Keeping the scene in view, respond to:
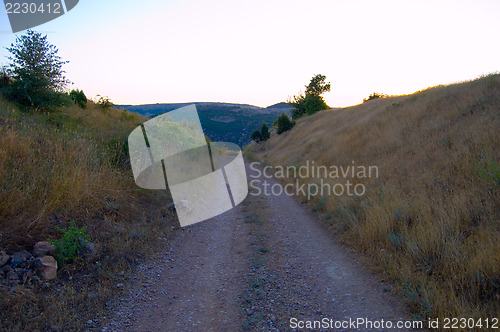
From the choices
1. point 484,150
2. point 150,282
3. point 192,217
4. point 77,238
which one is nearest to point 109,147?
point 192,217

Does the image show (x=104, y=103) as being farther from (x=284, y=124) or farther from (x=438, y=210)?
(x=284, y=124)

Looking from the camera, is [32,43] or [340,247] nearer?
[340,247]

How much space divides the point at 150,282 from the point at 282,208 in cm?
547

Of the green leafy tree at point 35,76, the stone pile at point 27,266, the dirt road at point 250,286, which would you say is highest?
the green leafy tree at point 35,76

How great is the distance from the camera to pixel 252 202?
991cm

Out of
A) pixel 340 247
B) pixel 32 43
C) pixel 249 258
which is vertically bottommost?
pixel 340 247

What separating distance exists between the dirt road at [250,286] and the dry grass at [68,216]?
19.2 inches

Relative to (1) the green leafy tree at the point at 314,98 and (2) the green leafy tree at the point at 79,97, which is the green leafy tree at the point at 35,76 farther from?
(1) the green leafy tree at the point at 314,98

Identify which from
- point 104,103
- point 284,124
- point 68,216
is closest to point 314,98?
point 284,124

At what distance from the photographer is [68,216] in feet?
17.6

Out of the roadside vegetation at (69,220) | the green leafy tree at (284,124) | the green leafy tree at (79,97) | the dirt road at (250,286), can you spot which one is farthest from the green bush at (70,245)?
→ the green leafy tree at (284,124)

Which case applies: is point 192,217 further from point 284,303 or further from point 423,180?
point 423,180

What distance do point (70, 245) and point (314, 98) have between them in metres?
46.0

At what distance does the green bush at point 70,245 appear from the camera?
4332 mm
